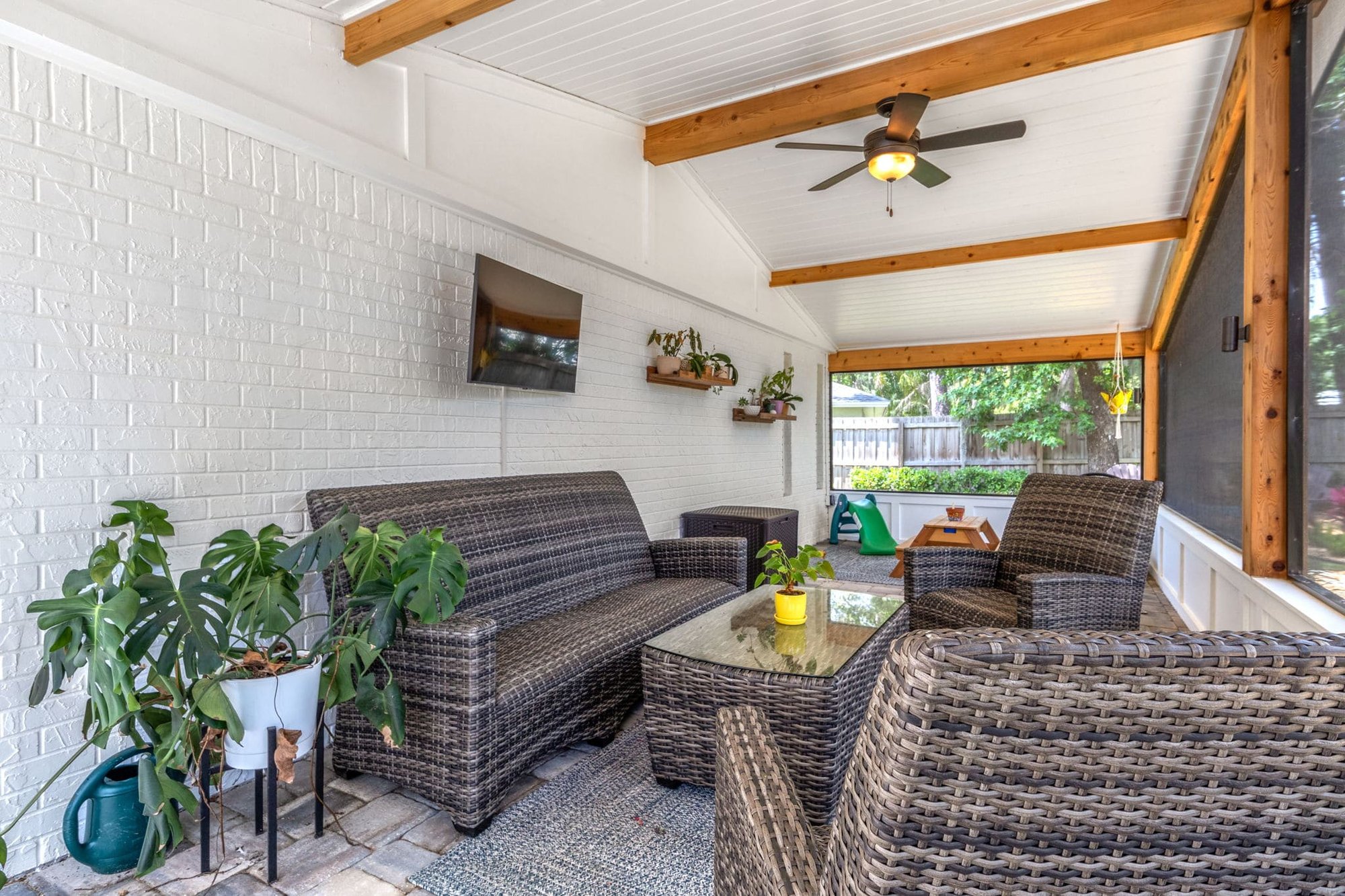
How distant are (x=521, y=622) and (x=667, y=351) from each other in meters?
2.46

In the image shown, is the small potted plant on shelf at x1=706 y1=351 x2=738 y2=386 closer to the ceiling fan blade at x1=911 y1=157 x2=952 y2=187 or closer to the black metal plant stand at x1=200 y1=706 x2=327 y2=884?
the ceiling fan blade at x1=911 y1=157 x2=952 y2=187

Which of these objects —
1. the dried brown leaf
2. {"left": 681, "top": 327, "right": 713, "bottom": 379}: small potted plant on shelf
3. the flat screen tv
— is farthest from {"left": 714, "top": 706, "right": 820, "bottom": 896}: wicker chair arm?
{"left": 681, "top": 327, "right": 713, "bottom": 379}: small potted plant on shelf

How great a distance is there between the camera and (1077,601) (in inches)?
111

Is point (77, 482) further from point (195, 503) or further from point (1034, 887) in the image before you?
point (1034, 887)

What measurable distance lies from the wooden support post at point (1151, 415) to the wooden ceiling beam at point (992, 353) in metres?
0.16

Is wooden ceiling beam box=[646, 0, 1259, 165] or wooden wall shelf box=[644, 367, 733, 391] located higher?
wooden ceiling beam box=[646, 0, 1259, 165]

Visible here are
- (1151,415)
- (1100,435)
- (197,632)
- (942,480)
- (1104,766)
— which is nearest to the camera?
(1104,766)

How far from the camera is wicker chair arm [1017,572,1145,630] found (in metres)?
2.75

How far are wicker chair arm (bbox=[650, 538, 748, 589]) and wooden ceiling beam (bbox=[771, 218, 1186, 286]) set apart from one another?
11.0ft

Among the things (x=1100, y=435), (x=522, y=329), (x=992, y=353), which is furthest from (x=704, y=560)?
(x=1100, y=435)

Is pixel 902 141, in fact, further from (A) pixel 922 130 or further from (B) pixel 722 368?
(B) pixel 722 368

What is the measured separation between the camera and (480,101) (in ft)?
11.0

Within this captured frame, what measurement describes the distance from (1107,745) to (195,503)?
98.9 inches

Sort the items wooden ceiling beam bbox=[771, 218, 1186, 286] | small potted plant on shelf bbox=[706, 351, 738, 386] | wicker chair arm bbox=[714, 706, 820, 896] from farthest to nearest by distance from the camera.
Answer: small potted plant on shelf bbox=[706, 351, 738, 386] < wooden ceiling beam bbox=[771, 218, 1186, 286] < wicker chair arm bbox=[714, 706, 820, 896]
